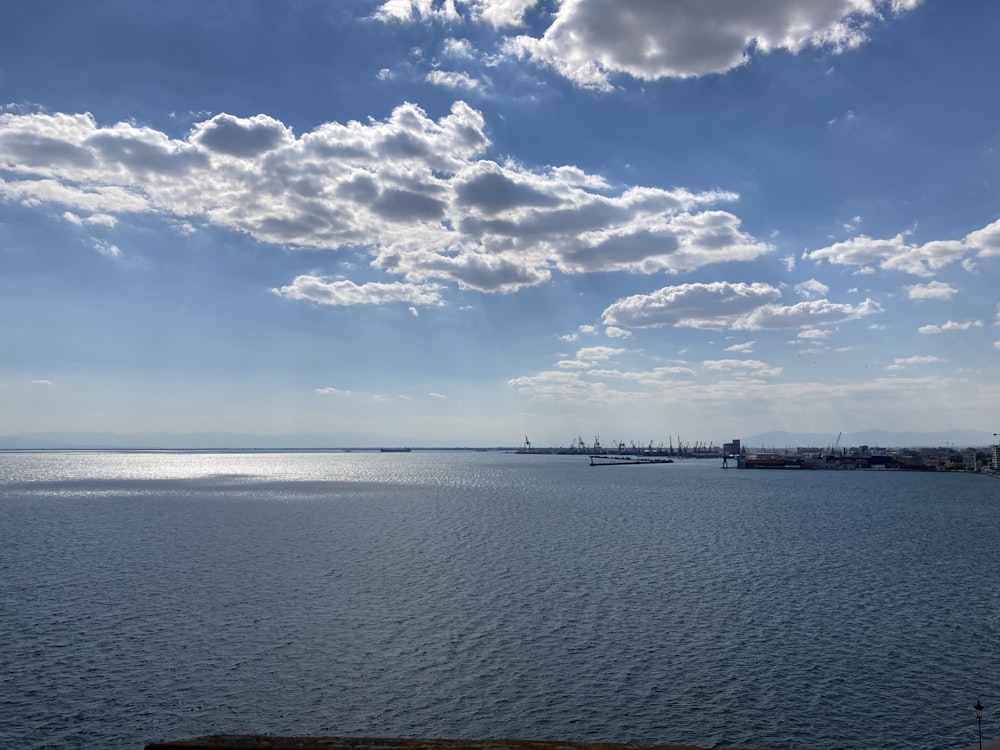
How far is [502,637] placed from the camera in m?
47.3

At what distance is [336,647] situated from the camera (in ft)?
147

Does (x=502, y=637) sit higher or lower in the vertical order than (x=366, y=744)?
lower

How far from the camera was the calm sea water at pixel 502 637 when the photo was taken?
3347cm

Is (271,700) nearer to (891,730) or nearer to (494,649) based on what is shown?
(494,649)

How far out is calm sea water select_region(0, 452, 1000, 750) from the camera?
33469mm

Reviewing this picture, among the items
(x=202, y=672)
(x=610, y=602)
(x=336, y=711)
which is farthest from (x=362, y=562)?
(x=336, y=711)

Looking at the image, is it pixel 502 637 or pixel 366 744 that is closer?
pixel 366 744

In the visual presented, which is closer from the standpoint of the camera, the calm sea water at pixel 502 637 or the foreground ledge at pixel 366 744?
the foreground ledge at pixel 366 744

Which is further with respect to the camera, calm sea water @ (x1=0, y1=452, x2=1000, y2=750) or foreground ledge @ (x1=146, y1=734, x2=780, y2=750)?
calm sea water @ (x1=0, y1=452, x2=1000, y2=750)

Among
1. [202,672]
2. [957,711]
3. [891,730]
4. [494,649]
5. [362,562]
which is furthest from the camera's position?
[362,562]

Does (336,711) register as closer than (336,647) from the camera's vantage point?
Yes

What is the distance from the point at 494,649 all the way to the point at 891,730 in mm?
22855

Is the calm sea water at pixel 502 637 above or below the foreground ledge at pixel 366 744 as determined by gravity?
below

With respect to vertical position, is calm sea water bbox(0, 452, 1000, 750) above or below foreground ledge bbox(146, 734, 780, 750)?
below
